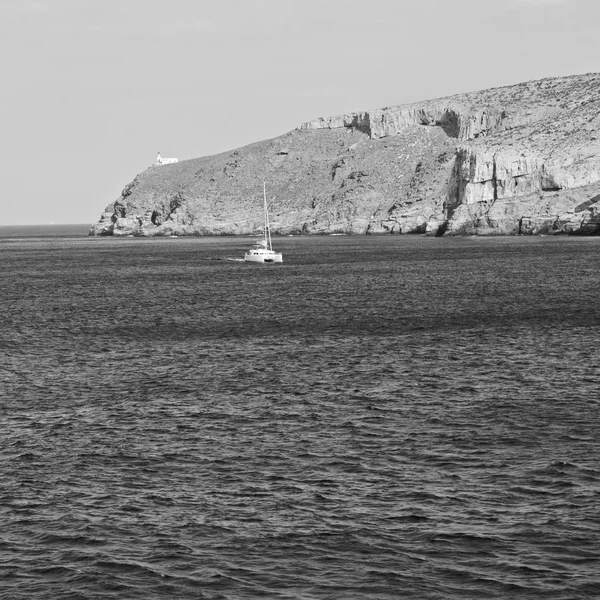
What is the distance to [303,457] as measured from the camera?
26891 mm

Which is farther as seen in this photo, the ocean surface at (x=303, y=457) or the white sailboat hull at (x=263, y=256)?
the white sailboat hull at (x=263, y=256)

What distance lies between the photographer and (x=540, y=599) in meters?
18.1

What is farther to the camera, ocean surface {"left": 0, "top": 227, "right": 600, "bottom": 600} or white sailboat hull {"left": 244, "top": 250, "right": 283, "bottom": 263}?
white sailboat hull {"left": 244, "top": 250, "right": 283, "bottom": 263}

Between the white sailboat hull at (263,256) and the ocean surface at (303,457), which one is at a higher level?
the white sailboat hull at (263,256)

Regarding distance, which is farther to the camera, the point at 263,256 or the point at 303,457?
the point at 263,256

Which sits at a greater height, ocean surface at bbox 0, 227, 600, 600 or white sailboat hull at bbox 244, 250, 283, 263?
white sailboat hull at bbox 244, 250, 283, 263

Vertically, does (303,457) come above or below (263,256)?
below

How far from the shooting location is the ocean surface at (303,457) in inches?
768

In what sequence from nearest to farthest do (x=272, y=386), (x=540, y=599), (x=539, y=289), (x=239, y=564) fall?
(x=540, y=599) → (x=239, y=564) → (x=272, y=386) → (x=539, y=289)

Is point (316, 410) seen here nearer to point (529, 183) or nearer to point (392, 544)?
point (392, 544)

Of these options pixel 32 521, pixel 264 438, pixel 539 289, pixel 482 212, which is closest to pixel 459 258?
pixel 539 289

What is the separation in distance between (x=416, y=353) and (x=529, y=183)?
446 feet

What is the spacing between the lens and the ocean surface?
19500 millimetres

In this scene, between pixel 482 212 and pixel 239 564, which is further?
pixel 482 212
